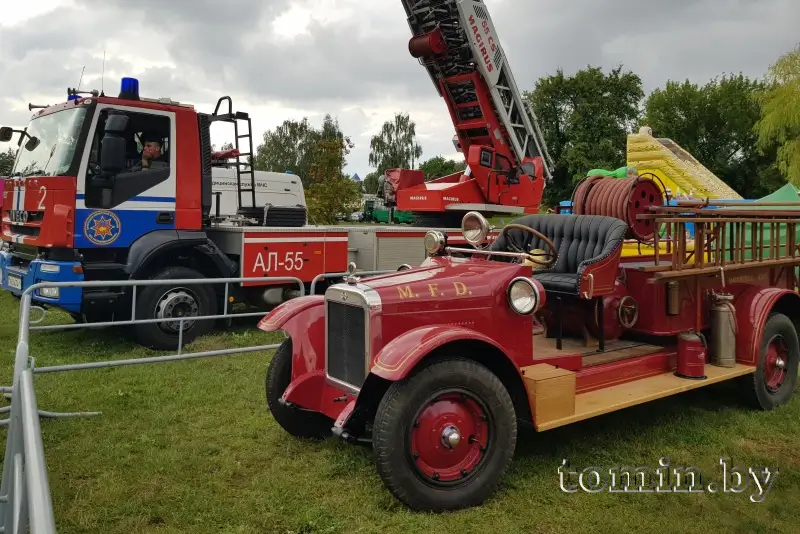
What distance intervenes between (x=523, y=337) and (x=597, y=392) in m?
0.78

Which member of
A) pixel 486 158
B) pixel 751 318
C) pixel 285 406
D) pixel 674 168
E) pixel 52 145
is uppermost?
pixel 674 168

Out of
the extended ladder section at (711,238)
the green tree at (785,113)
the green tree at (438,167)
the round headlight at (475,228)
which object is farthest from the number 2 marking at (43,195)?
the green tree at (438,167)

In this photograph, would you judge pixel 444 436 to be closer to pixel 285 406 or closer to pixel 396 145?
pixel 285 406

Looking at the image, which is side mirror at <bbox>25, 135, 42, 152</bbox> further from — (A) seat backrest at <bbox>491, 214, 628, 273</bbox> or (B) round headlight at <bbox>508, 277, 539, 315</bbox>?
(B) round headlight at <bbox>508, 277, 539, 315</bbox>

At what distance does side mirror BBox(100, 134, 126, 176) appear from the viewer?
21.4 ft

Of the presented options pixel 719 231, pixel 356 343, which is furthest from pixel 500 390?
pixel 719 231

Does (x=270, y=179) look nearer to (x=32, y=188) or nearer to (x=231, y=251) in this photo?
(x=231, y=251)

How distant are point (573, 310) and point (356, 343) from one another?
2.12m

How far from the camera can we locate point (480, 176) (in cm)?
1052

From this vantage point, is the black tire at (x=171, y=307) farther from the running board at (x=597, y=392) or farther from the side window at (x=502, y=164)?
the side window at (x=502, y=164)

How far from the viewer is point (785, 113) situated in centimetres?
2202

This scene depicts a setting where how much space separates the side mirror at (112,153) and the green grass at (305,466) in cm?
223

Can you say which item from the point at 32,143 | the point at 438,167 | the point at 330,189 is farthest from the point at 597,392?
the point at 438,167

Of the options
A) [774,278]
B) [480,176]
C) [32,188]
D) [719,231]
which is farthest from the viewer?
[480,176]
